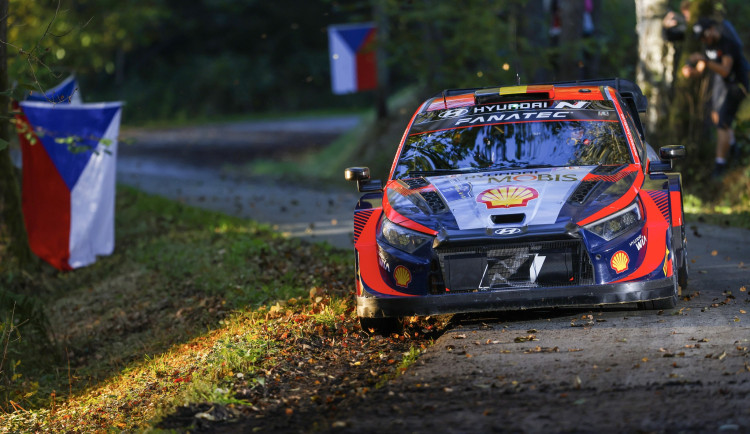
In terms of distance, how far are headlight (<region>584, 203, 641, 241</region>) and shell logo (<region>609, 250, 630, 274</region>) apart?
0.41 feet

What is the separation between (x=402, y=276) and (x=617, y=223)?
1.52 m

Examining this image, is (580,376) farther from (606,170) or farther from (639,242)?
(606,170)

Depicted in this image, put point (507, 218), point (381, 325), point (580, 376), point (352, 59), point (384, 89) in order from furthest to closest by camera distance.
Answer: point (352, 59) < point (384, 89) < point (381, 325) < point (507, 218) < point (580, 376)

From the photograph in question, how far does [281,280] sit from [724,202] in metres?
6.82

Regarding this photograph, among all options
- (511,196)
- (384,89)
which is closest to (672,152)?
(511,196)

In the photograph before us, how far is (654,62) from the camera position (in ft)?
55.5

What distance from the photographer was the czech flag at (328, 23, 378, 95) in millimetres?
26459

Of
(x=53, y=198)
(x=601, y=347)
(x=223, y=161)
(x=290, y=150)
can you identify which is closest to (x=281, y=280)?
(x=53, y=198)

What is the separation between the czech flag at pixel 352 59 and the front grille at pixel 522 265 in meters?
19.4

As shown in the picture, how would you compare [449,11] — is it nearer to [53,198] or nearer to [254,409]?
[53,198]

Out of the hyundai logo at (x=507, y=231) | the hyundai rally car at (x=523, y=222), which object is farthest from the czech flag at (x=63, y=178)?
the hyundai logo at (x=507, y=231)

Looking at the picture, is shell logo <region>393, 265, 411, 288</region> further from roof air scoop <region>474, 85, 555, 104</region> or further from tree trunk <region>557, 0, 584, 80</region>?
tree trunk <region>557, 0, 584, 80</region>

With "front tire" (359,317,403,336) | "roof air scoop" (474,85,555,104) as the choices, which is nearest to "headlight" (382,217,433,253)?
"front tire" (359,317,403,336)

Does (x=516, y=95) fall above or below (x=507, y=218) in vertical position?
above
